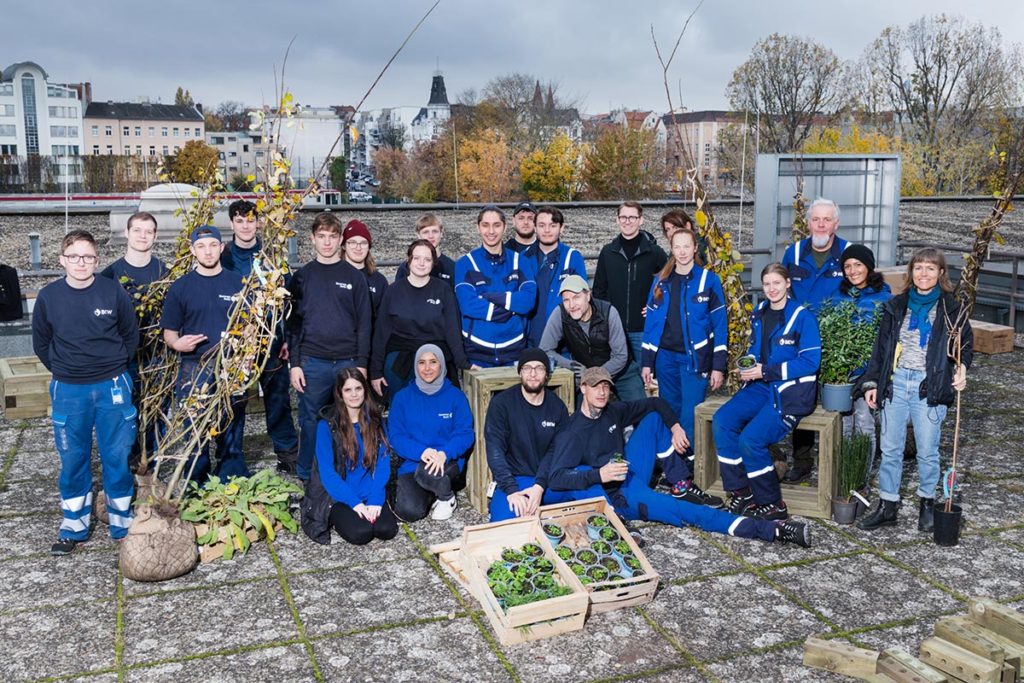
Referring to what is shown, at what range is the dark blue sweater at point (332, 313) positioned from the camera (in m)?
6.61

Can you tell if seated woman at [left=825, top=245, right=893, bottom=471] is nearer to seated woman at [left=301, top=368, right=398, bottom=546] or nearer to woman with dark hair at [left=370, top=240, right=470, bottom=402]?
woman with dark hair at [left=370, top=240, right=470, bottom=402]

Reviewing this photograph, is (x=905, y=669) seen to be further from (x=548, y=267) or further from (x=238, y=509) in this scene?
(x=548, y=267)

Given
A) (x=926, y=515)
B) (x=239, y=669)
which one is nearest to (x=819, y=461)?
(x=926, y=515)

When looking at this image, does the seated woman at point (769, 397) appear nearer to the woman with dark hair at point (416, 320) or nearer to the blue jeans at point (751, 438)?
the blue jeans at point (751, 438)

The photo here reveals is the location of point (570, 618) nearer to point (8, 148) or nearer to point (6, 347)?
point (6, 347)

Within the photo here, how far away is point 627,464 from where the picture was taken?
5980 millimetres

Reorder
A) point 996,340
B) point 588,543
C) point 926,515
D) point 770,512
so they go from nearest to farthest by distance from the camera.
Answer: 1. point 588,543
2. point 926,515
3. point 770,512
4. point 996,340

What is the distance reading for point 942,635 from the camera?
4473mm

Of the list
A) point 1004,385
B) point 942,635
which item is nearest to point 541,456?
point 942,635

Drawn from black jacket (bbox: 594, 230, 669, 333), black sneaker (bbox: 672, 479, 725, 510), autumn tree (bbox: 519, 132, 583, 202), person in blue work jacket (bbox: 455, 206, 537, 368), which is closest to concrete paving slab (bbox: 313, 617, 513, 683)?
black sneaker (bbox: 672, 479, 725, 510)

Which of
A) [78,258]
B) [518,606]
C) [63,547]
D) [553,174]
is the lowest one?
[63,547]

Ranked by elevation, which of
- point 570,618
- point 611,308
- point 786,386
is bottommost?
point 570,618

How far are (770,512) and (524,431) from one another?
1.57m

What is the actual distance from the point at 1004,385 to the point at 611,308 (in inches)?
208
